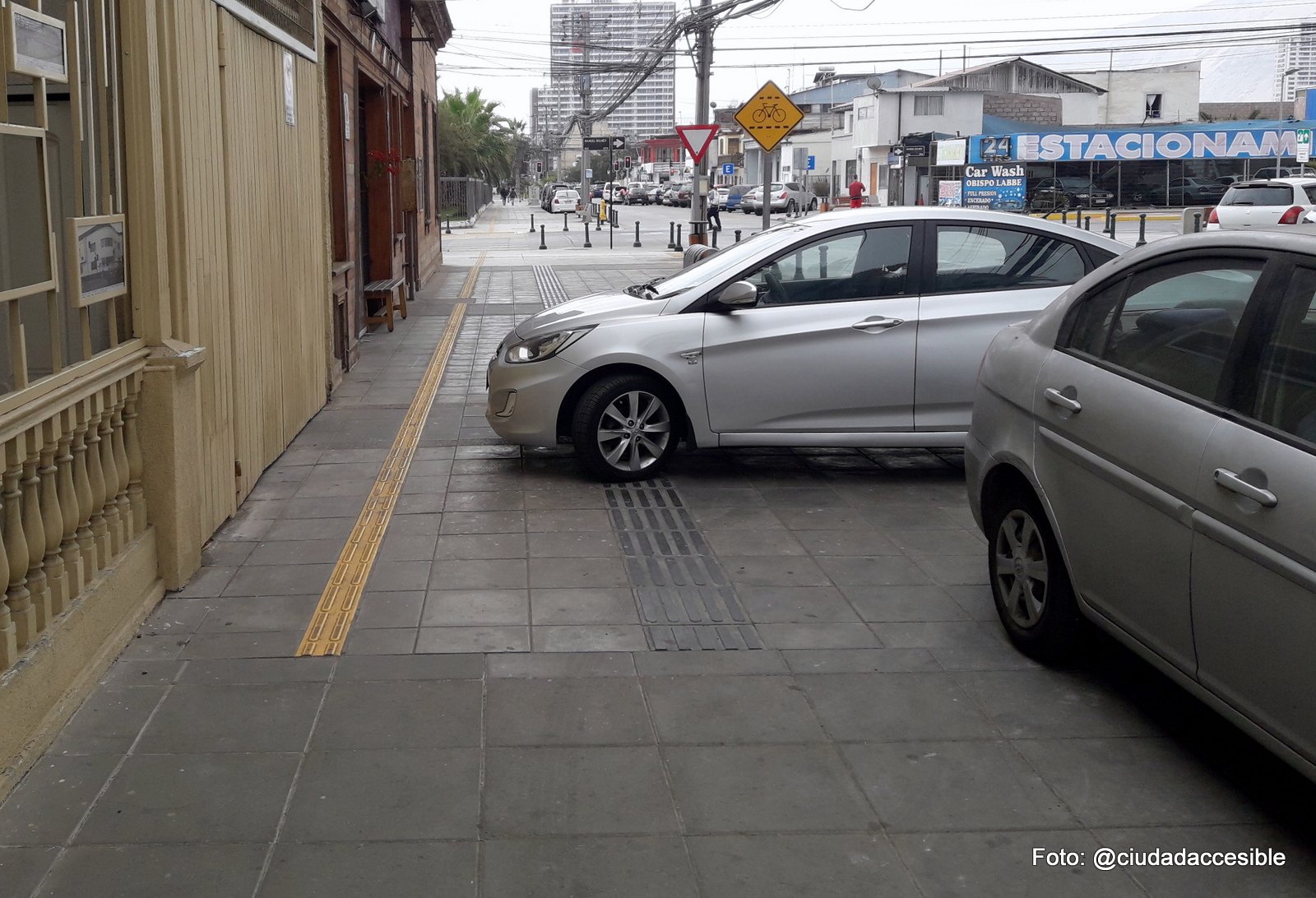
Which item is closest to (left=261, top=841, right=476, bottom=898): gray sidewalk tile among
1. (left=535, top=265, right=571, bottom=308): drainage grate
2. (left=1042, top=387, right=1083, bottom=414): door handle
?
(left=1042, top=387, right=1083, bottom=414): door handle

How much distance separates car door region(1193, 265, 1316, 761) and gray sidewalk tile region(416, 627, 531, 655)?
2559 mm

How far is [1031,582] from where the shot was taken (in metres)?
5.12

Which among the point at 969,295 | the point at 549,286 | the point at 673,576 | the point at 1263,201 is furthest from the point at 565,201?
the point at 673,576

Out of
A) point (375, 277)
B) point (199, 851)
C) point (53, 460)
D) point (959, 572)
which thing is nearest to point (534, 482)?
point (959, 572)

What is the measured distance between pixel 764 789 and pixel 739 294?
4243mm

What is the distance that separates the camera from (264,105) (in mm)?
8500

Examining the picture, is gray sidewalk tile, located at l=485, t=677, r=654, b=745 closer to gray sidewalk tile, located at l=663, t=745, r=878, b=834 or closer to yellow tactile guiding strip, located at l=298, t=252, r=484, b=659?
gray sidewalk tile, located at l=663, t=745, r=878, b=834

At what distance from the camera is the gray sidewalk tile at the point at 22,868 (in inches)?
133

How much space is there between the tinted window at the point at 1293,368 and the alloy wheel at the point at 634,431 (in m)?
4.52

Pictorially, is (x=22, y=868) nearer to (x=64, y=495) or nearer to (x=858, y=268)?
(x=64, y=495)

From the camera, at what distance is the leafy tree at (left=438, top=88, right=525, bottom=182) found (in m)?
73.6

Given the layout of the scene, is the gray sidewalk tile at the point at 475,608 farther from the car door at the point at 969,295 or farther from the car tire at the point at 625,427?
the car door at the point at 969,295

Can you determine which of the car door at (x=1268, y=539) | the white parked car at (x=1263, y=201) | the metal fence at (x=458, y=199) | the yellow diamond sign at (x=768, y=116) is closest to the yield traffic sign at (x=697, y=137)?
the yellow diamond sign at (x=768, y=116)

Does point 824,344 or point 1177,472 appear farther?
point 824,344
